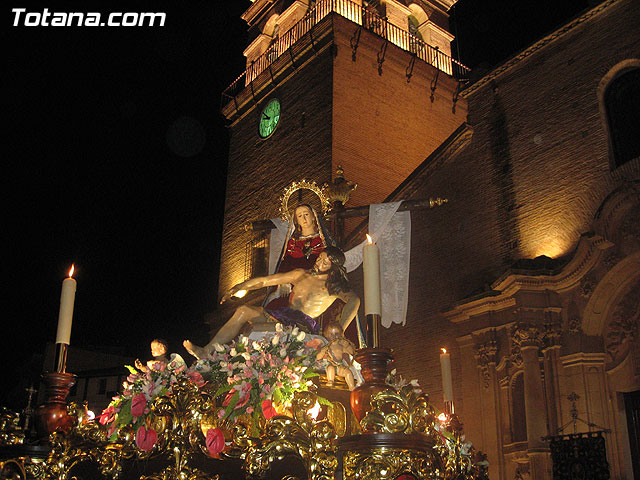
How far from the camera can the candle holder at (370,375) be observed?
10.9 feet

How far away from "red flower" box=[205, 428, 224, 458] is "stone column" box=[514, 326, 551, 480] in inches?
330

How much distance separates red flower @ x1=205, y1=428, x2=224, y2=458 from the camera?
3.33 meters

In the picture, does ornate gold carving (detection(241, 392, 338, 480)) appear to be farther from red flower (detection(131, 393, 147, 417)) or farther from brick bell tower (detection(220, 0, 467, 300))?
brick bell tower (detection(220, 0, 467, 300))

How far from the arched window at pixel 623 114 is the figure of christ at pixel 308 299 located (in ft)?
24.9

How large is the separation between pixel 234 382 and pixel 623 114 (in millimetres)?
10290

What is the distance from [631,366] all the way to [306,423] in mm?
8817

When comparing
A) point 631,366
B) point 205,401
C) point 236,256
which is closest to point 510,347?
point 631,366

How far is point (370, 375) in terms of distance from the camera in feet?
11.1

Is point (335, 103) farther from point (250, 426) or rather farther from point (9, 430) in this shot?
point (250, 426)

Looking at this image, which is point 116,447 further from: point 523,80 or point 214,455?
point 523,80

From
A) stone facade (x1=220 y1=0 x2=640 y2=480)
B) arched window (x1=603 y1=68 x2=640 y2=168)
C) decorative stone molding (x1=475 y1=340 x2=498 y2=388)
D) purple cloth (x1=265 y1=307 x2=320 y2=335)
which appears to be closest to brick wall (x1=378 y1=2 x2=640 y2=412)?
stone facade (x1=220 y1=0 x2=640 y2=480)

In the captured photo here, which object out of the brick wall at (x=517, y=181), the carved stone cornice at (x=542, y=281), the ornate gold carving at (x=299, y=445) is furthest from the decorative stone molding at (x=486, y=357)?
the ornate gold carving at (x=299, y=445)

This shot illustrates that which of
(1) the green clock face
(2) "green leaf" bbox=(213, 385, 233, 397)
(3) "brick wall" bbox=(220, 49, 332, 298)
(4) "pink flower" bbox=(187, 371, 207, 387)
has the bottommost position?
(2) "green leaf" bbox=(213, 385, 233, 397)

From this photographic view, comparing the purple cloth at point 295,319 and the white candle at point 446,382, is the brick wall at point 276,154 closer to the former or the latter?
the white candle at point 446,382
